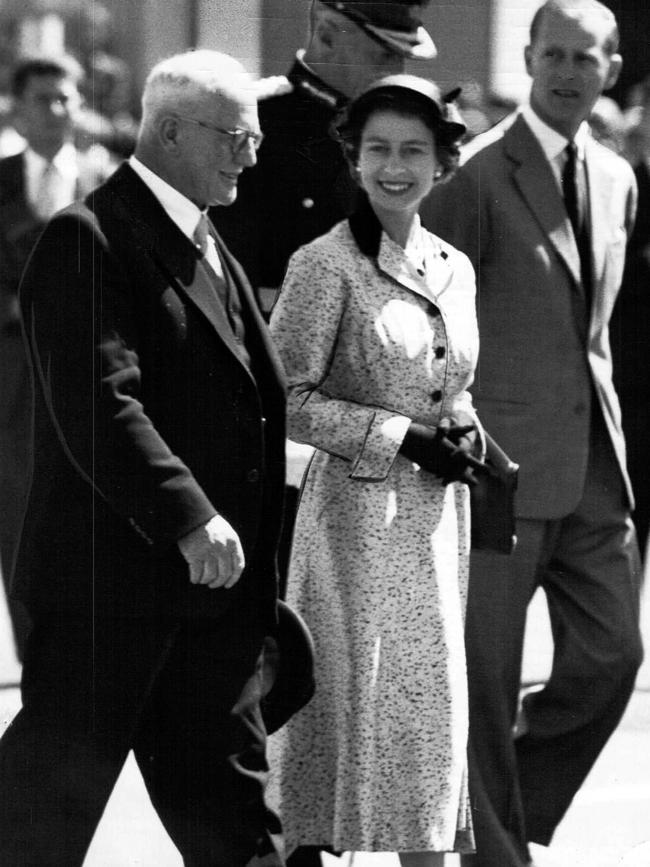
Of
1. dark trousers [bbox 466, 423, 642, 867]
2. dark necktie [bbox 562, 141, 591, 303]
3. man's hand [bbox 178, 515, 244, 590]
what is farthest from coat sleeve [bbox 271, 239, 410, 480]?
dark necktie [bbox 562, 141, 591, 303]

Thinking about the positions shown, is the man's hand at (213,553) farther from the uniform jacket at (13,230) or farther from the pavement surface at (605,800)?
the uniform jacket at (13,230)

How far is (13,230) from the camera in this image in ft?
15.1

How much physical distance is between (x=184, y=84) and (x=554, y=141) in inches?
38.0

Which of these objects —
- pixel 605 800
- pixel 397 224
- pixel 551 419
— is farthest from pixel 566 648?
pixel 397 224

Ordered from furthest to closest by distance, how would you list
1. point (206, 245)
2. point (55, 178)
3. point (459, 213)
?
1. point (55, 178)
2. point (459, 213)
3. point (206, 245)

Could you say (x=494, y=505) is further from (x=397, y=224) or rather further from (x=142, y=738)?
(x=142, y=738)

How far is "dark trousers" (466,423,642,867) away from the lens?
4344 millimetres

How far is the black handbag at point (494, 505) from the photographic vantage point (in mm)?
4141

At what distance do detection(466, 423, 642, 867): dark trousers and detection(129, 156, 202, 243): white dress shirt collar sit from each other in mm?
1052

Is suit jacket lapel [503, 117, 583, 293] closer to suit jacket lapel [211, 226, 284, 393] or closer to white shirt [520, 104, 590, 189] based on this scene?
white shirt [520, 104, 590, 189]

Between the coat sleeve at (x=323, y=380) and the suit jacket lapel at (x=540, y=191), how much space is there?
532mm

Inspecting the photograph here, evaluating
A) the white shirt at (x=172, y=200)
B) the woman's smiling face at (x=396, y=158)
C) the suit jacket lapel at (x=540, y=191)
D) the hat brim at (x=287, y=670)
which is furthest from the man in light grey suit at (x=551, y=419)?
the white shirt at (x=172, y=200)

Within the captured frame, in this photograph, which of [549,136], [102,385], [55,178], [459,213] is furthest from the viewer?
[55,178]

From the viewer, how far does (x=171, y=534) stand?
141 inches
